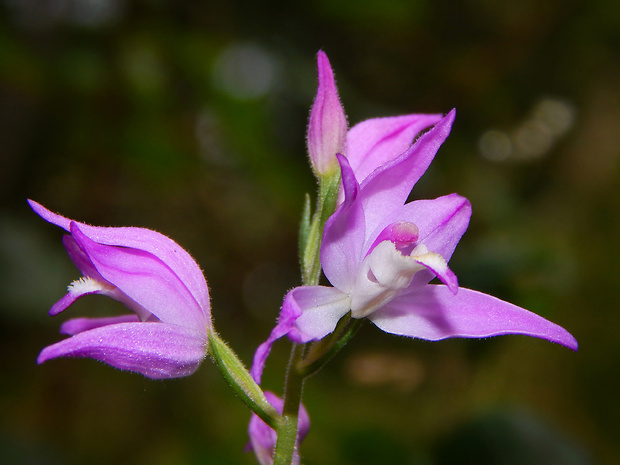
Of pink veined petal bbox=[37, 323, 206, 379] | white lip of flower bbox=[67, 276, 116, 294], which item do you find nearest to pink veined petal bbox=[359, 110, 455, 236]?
pink veined petal bbox=[37, 323, 206, 379]

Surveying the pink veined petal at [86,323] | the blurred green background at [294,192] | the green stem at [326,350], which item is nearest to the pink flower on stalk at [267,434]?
the green stem at [326,350]

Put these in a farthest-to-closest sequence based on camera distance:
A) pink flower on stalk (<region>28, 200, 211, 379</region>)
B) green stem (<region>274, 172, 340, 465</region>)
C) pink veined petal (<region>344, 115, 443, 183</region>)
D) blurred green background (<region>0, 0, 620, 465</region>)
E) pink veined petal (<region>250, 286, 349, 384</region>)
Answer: blurred green background (<region>0, 0, 620, 465</region>) → pink veined petal (<region>344, 115, 443, 183</region>) → green stem (<region>274, 172, 340, 465</region>) → pink flower on stalk (<region>28, 200, 211, 379</region>) → pink veined petal (<region>250, 286, 349, 384</region>)

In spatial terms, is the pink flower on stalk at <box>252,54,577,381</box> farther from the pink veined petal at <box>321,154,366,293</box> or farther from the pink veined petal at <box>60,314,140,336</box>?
the pink veined petal at <box>60,314,140,336</box>

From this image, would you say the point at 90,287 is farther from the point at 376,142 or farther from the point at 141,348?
the point at 376,142

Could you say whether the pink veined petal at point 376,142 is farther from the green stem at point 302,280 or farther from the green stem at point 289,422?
the green stem at point 289,422

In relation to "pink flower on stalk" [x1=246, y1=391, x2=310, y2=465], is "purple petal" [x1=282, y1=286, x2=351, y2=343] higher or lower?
higher

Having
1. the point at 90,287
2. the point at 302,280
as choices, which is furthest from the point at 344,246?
the point at 90,287
